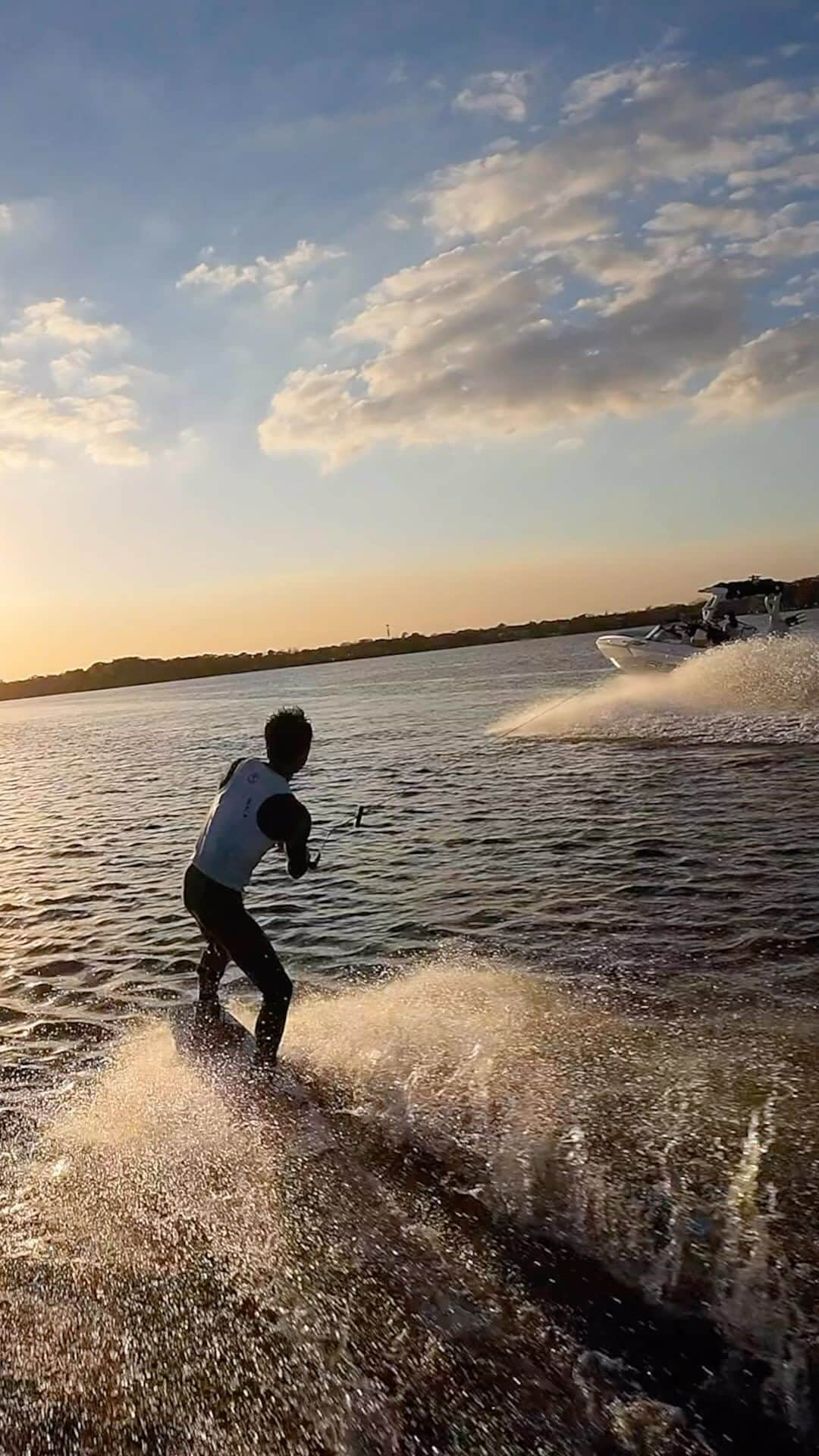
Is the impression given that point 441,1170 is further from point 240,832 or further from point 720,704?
point 720,704

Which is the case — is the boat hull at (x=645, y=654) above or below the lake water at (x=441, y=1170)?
above

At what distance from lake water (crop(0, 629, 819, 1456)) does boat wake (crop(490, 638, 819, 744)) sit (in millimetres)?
13214

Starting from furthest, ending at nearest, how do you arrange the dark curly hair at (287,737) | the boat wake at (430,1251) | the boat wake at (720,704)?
the boat wake at (720,704) → the dark curly hair at (287,737) → the boat wake at (430,1251)

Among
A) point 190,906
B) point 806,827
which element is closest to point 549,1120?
point 190,906

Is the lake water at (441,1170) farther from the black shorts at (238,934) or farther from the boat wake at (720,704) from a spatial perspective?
the boat wake at (720,704)

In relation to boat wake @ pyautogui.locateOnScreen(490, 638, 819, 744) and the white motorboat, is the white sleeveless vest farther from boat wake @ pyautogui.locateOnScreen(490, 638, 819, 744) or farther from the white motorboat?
the white motorboat

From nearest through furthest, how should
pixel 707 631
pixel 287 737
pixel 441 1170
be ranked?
pixel 441 1170
pixel 287 737
pixel 707 631

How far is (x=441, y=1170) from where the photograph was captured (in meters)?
5.24

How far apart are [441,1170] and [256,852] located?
108 inches

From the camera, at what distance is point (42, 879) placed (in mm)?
15086

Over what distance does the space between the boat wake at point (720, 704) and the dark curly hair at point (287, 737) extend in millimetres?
19512

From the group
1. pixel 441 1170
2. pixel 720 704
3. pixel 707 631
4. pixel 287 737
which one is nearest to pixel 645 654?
pixel 707 631

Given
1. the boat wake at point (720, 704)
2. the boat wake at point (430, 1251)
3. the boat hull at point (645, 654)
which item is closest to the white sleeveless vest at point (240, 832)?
the boat wake at point (430, 1251)

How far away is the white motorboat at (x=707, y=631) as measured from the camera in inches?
1415
